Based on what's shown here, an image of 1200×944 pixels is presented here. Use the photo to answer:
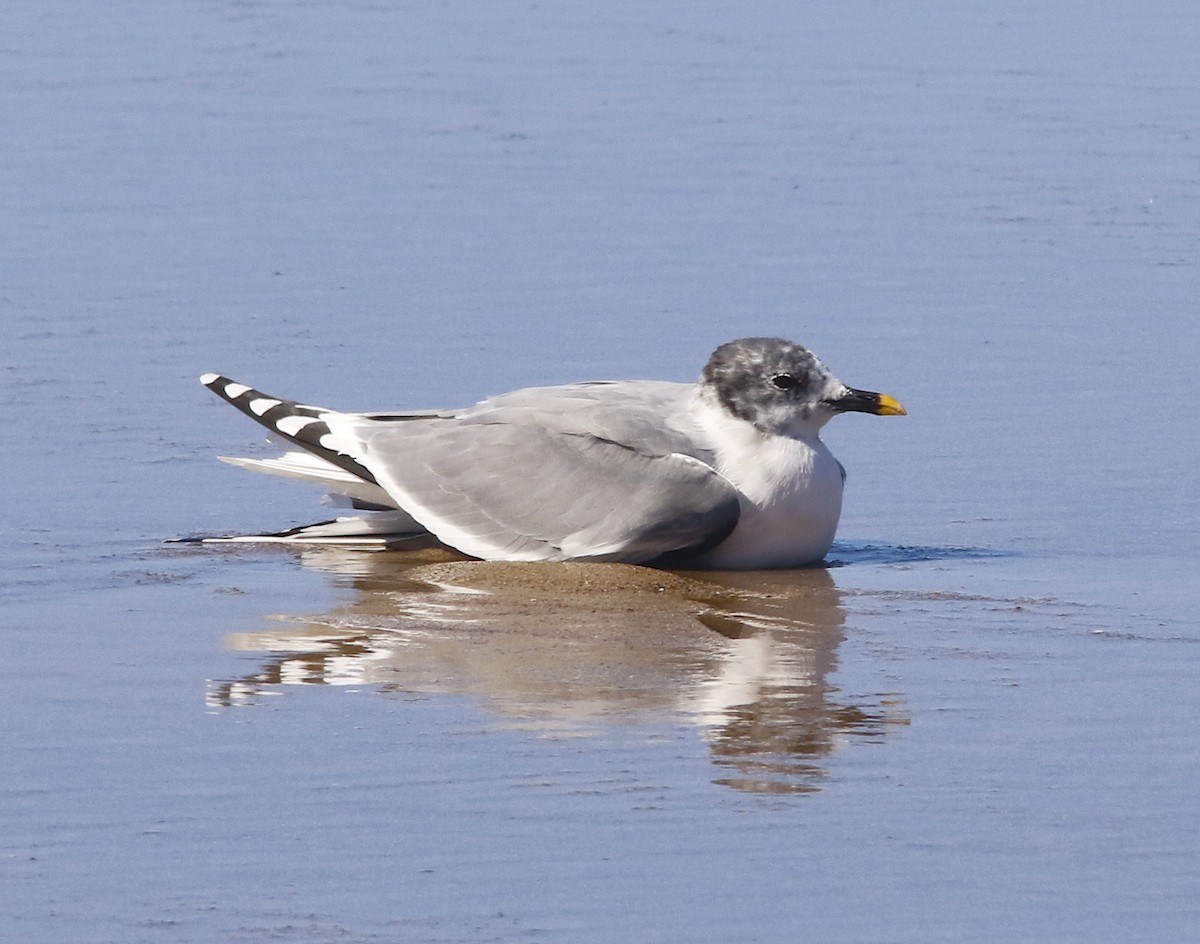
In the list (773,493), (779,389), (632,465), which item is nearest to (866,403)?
(779,389)

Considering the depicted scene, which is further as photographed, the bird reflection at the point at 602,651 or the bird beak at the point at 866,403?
the bird beak at the point at 866,403

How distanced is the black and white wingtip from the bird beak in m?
1.69

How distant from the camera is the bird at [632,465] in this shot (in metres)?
7.32

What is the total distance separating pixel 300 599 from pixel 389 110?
274 inches

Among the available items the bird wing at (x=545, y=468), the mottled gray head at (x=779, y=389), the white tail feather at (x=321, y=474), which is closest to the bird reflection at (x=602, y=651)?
the bird wing at (x=545, y=468)

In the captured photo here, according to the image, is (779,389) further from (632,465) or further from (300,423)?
(300,423)

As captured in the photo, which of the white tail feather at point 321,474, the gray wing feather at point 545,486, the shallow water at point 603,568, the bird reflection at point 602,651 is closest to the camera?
the shallow water at point 603,568

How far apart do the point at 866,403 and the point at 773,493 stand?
0.47 m

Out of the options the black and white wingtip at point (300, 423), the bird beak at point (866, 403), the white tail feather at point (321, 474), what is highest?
the bird beak at point (866, 403)

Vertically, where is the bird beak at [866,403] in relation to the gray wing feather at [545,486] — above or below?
above

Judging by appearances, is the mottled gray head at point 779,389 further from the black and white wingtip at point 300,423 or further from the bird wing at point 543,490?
the black and white wingtip at point 300,423

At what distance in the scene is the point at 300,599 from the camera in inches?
282

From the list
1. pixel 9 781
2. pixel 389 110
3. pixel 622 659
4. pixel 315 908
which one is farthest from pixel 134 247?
pixel 315 908

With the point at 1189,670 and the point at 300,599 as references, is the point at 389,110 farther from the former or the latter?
the point at 1189,670
